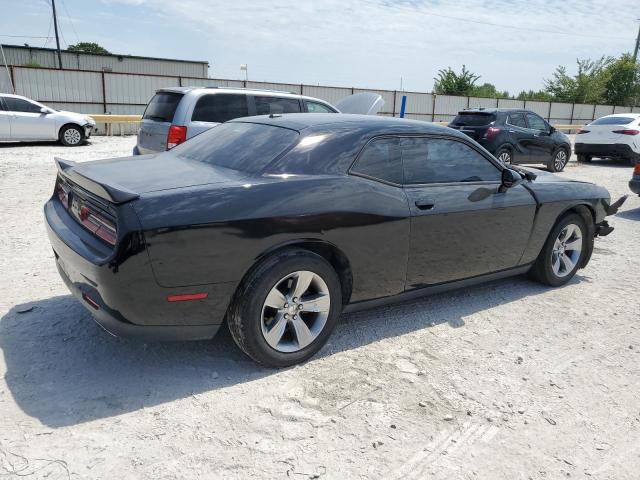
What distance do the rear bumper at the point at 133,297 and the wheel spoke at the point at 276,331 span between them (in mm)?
318

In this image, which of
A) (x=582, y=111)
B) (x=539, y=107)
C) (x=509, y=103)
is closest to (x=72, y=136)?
(x=509, y=103)

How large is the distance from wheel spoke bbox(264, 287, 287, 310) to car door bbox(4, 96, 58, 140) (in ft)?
45.2

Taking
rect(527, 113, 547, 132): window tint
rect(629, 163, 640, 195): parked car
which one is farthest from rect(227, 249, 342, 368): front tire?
rect(527, 113, 547, 132): window tint

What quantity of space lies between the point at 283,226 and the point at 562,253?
324cm

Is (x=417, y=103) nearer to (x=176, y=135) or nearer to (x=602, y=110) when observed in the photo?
(x=602, y=110)

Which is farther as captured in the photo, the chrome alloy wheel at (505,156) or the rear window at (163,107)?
the chrome alloy wheel at (505,156)

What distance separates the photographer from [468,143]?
4309 mm

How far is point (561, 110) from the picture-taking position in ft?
117

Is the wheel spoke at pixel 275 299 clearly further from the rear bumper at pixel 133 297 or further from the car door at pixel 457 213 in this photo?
the car door at pixel 457 213

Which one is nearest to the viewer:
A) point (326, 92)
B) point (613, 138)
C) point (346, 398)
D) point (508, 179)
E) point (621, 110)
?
point (346, 398)

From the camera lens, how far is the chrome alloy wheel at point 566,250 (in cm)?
503

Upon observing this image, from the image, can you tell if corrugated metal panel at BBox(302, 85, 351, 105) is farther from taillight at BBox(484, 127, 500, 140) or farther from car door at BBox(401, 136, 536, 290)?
car door at BBox(401, 136, 536, 290)

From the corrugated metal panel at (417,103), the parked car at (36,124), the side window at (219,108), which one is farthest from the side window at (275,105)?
the corrugated metal panel at (417,103)

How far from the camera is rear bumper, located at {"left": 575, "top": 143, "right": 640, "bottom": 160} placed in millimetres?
14875
